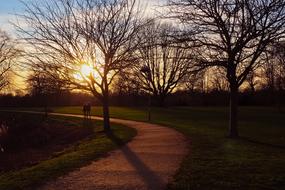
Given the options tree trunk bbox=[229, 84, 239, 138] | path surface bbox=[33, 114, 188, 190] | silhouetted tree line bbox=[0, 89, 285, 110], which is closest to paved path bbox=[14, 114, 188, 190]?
path surface bbox=[33, 114, 188, 190]

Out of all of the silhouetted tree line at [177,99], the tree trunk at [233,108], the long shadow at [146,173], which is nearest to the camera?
the long shadow at [146,173]

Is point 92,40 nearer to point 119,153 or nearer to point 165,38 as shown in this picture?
point 165,38

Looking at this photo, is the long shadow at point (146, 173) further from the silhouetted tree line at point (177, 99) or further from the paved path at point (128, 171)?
the silhouetted tree line at point (177, 99)

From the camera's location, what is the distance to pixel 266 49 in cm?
1594

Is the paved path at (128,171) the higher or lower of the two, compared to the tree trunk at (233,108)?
lower

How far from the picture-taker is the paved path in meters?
8.41

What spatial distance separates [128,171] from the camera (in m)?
10.0

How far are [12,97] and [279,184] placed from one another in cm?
7671

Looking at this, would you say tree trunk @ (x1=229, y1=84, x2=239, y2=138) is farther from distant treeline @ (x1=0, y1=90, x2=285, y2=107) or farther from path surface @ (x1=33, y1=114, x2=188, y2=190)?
distant treeline @ (x1=0, y1=90, x2=285, y2=107)

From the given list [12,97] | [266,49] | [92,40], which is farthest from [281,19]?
[12,97]

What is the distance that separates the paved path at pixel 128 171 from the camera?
Result: 8.41 m

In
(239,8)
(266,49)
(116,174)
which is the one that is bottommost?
(116,174)

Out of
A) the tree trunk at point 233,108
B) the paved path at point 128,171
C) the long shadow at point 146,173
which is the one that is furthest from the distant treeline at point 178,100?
the long shadow at point 146,173

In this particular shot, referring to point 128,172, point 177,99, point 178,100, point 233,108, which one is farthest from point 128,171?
point 177,99
